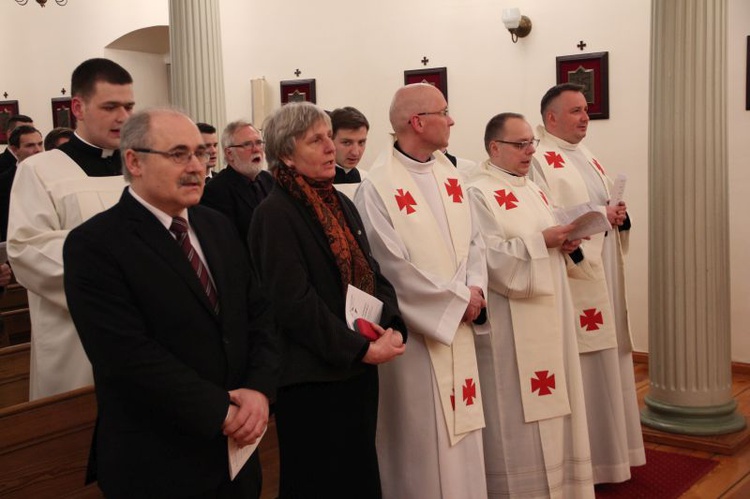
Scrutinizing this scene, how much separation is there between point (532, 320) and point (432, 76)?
5.12m

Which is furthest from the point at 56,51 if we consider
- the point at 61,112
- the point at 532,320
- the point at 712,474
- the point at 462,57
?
the point at 712,474

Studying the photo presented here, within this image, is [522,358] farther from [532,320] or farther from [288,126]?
[288,126]

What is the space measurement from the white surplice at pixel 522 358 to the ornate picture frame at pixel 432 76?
15.2 feet

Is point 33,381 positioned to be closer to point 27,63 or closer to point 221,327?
point 221,327

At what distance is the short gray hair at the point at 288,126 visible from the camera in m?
3.31

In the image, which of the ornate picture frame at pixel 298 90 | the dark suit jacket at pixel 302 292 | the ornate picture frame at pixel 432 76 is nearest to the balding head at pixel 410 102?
the dark suit jacket at pixel 302 292

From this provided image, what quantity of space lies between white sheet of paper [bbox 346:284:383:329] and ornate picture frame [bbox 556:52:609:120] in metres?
5.23

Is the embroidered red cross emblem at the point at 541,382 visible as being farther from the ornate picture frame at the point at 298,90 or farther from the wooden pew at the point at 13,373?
the ornate picture frame at the point at 298,90

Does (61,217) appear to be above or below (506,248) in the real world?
above

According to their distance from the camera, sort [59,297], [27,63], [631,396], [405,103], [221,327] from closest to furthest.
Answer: [221,327], [59,297], [405,103], [631,396], [27,63]

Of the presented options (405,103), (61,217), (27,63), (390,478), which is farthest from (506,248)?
(27,63)

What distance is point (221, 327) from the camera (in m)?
2.58

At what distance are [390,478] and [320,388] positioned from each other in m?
0.80

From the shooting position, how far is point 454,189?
416 cm
